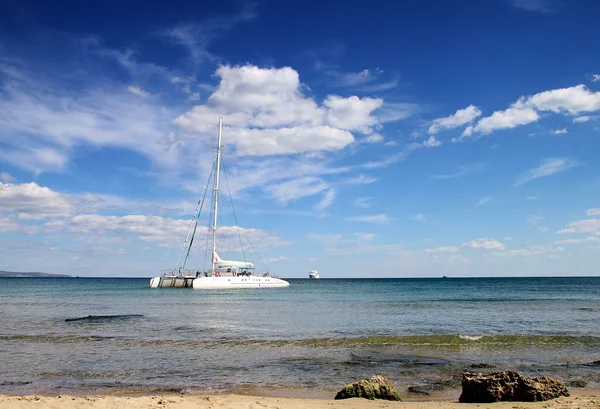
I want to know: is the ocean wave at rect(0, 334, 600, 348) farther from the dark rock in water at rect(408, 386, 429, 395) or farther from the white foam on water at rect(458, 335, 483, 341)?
the dark rock in water at rect(408, 386, 429, 395)

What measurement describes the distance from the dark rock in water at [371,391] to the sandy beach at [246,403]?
0.21 meters

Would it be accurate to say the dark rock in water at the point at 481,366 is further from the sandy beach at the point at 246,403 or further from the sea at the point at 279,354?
the sandy beach at the point at 246,403

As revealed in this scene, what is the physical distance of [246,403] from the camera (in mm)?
10039

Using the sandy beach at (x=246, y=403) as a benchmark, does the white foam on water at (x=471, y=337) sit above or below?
below

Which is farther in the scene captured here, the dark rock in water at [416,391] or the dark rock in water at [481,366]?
the dark rock in water at [481,366]

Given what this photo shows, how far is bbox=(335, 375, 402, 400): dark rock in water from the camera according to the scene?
34.9 feet

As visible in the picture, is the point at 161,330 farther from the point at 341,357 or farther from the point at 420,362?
the point at 420,362

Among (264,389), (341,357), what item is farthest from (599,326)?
(264,389)

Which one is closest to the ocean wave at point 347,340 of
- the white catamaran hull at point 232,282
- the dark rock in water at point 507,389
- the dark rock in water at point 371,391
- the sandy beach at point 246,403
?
the dark rock in water at point 371,391

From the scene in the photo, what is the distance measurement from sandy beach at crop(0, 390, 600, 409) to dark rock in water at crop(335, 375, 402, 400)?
0.21m

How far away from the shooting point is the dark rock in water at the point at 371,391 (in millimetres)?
10641

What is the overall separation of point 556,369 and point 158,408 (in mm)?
12244

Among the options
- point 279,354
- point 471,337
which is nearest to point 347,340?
point 279,354

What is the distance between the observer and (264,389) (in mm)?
12359
